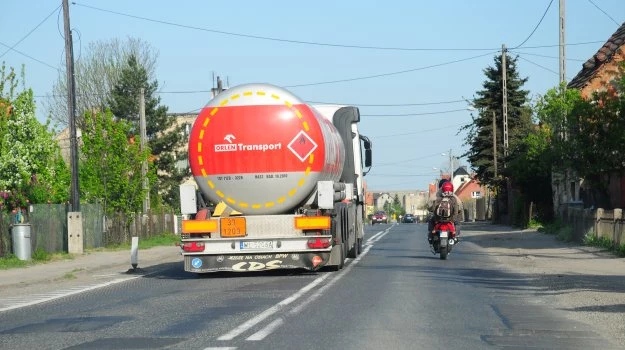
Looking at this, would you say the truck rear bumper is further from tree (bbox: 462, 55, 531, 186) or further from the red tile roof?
tree (bbox: 462, 55, 531, 186)

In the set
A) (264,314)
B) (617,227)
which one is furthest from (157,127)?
(264,314)

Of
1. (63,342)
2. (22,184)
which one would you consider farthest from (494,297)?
(22,184)

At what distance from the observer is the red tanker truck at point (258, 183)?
2056cm

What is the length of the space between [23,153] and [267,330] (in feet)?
92.5

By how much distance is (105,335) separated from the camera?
38.9 ft

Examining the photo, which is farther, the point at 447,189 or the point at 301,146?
the point at 447,189

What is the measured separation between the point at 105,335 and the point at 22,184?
27.3 meters

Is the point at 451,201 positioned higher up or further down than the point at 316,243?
higher up

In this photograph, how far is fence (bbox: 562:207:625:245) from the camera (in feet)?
90.1

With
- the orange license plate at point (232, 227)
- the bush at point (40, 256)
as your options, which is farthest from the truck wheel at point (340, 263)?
the bush at point (40, 256)

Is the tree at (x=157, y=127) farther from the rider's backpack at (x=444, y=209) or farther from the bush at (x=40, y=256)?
the rider's backpack at (x=444, y=209)

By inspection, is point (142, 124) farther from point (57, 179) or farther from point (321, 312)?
point (321, 312)

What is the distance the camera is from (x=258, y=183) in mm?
20656

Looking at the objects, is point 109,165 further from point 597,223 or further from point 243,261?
point 243,261
